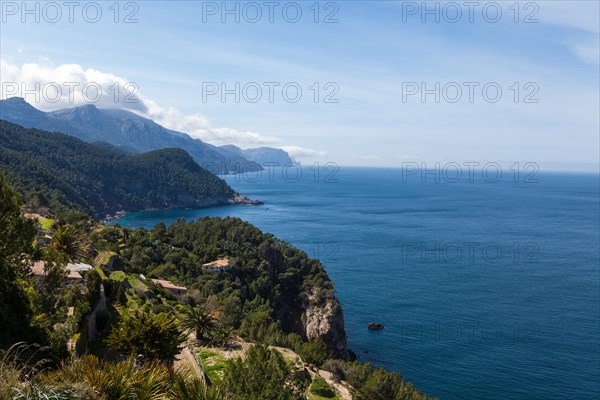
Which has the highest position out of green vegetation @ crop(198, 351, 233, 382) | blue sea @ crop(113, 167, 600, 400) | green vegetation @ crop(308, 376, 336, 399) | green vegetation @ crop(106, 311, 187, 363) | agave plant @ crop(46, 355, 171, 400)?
agave plant @ crop(46, 355, 171, 400)

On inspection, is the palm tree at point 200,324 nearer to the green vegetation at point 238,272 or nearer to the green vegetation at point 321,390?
the green vegetation at point 321,390

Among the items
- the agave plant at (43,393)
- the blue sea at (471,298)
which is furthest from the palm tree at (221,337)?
the blue sea at (471,298)

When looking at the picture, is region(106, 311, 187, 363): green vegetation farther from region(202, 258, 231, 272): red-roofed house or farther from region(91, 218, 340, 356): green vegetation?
region(202, 258, 231, 272): red-roofed house

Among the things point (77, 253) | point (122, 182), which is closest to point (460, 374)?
point (77, 253)

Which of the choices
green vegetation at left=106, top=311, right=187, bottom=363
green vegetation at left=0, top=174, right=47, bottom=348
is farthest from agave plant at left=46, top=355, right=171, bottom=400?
green vegetation at left=106, top=311, right=187, bottom=363

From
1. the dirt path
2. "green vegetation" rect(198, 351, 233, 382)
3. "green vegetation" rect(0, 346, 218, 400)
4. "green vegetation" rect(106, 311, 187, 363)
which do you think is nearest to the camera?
"green vegetation" rect(0, 346, 218, 400)
